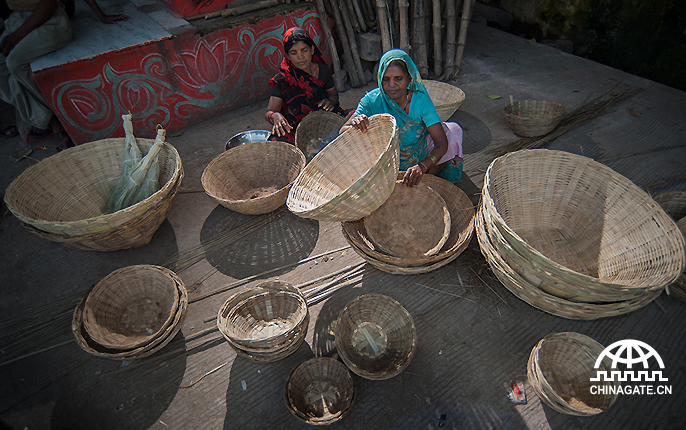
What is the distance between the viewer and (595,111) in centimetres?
344

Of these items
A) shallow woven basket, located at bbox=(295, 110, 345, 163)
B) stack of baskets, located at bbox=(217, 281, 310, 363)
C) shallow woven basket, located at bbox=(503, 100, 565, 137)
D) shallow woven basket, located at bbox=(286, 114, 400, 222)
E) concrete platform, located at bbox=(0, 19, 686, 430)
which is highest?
shallow woven basket, located at bbox=(286, 114, 400, 222)

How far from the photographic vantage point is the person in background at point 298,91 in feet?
9.38

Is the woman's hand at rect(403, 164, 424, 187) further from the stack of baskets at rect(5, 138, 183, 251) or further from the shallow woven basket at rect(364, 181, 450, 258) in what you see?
the stack of baskets at rect(5, 138, 183, 251)

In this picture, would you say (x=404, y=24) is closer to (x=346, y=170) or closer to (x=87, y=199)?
(x=346, y=170)

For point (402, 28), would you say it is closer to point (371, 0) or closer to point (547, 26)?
point (371, 0)

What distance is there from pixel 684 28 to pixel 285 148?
5144 mm

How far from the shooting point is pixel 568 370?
1.63m

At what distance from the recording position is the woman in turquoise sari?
2.09 m

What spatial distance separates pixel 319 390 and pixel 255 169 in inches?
75.5

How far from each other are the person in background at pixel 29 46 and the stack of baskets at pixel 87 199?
45.7 inches

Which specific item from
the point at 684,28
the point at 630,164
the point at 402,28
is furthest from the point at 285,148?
the point at 684,28

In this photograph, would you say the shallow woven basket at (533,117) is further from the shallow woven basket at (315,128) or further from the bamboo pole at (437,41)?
the shallow woven basket at (315,128)

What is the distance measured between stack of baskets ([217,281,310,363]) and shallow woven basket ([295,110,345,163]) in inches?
58.6

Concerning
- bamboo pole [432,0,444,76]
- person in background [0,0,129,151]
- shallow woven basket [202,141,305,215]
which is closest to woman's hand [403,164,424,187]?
shallow woven basket [202,141,305,215]
